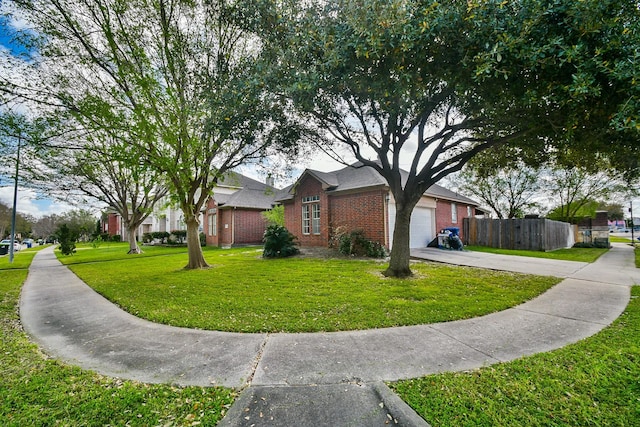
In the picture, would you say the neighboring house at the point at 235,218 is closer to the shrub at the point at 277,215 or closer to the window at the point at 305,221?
the shrub at the point at 277,215

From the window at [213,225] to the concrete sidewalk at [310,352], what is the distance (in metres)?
16.3

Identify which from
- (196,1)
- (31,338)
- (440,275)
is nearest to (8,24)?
(196,1)

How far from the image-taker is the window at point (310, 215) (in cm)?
1523

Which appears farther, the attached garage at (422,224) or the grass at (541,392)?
the attached garage at (422,224)

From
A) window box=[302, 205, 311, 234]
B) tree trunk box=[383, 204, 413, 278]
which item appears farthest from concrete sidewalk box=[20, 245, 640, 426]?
window box=[302, 205, 311, 234]

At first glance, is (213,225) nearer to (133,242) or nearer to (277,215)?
(133,242)

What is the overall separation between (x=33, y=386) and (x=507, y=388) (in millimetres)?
4518

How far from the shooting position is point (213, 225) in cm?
2200

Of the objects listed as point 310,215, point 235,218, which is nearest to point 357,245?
point 310,215

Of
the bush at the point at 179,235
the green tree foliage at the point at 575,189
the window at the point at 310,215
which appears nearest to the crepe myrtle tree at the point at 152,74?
the window at the point at 310,215

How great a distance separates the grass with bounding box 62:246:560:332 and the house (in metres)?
3.83

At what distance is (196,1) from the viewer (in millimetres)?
7887

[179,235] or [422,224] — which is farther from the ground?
[422,224]

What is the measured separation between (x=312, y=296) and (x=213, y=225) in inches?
722
